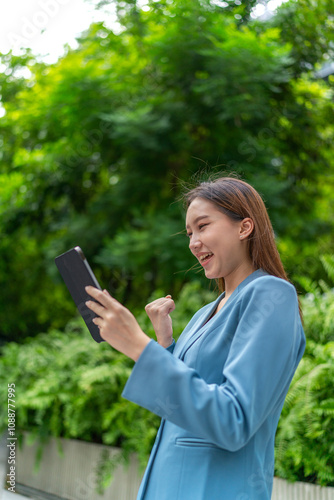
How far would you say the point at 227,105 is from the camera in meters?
6.92

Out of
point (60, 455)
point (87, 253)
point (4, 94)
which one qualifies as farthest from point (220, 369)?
point (4, 94)

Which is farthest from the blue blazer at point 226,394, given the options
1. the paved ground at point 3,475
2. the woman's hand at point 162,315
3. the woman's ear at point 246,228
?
the paved ground at point 3,475

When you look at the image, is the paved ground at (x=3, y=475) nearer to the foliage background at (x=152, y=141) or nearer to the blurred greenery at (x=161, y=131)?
the foliage background at (x=152, y=141)

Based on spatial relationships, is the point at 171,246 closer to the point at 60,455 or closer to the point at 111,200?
the point at 111,200

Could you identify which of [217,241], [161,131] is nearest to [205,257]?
[217,241]

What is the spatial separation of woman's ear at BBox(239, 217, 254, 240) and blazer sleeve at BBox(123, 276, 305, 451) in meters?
0.29

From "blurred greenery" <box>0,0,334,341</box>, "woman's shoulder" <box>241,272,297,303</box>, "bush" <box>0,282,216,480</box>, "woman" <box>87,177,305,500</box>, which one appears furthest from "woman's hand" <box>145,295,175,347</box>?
"blurred greenery" <box>0,0,334,341</box>

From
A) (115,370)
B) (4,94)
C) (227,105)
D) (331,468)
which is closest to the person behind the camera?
(331,468)

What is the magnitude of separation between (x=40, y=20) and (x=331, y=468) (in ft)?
16.5

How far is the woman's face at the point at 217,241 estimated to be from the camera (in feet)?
4.55

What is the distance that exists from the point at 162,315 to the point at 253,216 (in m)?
0.45

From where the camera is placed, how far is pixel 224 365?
124cm

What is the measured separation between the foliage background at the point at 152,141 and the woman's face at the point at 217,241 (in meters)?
4.00

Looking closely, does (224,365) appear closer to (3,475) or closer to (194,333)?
(194,333)
